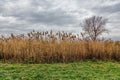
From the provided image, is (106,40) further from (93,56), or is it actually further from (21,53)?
(21,53)

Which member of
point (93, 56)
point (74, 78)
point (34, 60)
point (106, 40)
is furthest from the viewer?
point (106, 40)

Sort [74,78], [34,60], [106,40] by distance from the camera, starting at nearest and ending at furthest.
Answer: [74,78]
[34,60]
[106,40]

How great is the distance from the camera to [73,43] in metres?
10.6

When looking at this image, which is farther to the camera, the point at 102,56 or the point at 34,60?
the point at 102,56

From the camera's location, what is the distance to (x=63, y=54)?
32.7 ft

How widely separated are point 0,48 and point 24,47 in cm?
104

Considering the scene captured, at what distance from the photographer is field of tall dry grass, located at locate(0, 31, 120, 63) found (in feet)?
32.4

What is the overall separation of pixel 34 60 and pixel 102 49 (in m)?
3.09

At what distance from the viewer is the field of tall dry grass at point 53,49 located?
9.88 m

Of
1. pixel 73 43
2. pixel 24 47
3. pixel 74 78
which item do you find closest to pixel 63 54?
pixel 73 43

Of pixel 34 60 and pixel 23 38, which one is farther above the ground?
pixel 23 38

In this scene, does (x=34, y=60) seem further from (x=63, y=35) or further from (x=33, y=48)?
(x=63, y=35)

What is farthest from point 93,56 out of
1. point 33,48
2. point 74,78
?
point 74,78

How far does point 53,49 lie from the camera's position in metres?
10.1
